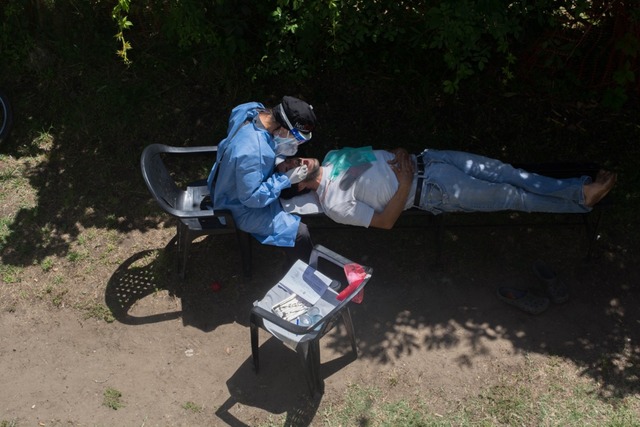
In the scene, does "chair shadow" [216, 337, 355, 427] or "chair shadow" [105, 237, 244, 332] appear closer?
"chair shadow" [216, 337, 355, 427]

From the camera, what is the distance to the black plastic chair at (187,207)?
4.50 metres

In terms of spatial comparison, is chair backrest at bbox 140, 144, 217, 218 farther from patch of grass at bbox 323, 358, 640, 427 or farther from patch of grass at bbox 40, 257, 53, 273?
patch of grass at bbox 323, 358, 640, 427

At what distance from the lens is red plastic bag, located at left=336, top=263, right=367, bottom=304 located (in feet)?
13.0

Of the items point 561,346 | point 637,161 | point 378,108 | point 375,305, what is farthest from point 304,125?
point 637,161

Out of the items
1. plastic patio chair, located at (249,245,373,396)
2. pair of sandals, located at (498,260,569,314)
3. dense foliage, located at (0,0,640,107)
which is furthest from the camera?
dense foliage, located at (0,0,640,107)

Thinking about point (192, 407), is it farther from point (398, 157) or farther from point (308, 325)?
point (398, 157)

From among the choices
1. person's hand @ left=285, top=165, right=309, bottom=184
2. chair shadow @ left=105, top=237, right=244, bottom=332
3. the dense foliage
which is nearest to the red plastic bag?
person's hand @ left=285, top=165, right=309, bottom=184

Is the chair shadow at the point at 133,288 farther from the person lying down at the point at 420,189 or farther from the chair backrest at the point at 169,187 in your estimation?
the person lying down at the point at 420,189

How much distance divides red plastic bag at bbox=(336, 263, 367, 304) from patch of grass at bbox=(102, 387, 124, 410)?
1.56 m

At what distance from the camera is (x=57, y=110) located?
20.9 ft

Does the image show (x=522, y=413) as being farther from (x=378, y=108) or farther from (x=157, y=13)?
(x=157, y=13)

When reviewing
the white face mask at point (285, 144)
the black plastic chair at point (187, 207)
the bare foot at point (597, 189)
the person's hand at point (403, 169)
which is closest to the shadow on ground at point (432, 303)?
the black plastic chair at point (187, 207)

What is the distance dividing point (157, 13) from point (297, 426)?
3.60m

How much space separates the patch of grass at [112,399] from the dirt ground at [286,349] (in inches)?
1.2
